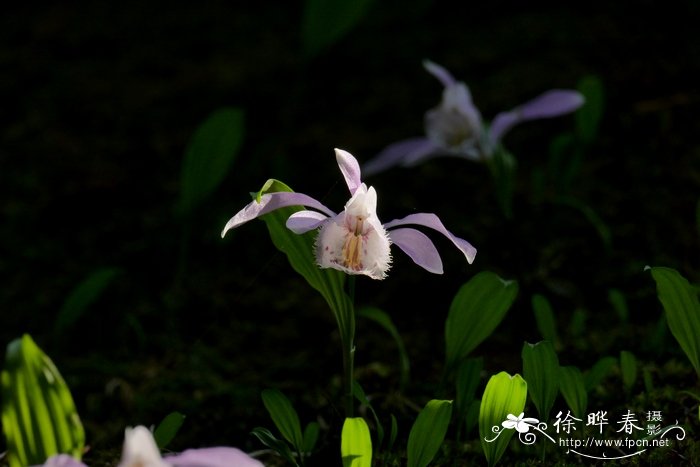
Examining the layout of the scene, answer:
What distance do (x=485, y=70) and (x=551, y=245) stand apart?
2.46ft

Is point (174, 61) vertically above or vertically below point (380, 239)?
above

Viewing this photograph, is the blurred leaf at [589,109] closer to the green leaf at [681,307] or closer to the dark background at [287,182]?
the dark background at [287,182]

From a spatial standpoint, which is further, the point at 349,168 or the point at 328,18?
the point at 328,18

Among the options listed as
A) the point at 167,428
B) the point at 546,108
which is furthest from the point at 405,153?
the point at 167,428

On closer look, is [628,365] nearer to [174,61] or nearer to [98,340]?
[98,340]

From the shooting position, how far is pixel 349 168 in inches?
39.5

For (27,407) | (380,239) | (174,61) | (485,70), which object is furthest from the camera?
(174,61)

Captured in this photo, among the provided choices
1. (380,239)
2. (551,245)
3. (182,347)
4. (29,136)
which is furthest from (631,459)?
(29,136)

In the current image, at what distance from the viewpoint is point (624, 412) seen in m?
1.21

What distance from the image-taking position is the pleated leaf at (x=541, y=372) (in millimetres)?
1044

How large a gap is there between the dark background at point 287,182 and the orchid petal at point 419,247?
163 millimetres

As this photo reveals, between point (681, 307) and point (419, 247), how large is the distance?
0.34 meters

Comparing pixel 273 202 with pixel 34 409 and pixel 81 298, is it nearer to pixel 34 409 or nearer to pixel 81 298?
pixel 34 409

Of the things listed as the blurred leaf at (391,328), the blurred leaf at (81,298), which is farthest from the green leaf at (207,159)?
the blurred leaf at (391,328)
